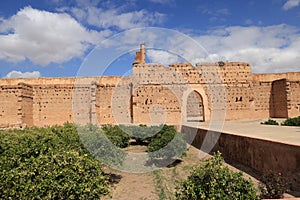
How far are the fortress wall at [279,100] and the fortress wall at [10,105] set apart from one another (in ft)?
65.9

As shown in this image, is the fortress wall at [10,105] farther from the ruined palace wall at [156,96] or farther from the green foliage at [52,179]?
the green foliage at [52,179]

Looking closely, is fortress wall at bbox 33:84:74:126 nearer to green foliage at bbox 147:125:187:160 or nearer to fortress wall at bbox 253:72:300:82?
green foliage at bbox 147:125:187:160

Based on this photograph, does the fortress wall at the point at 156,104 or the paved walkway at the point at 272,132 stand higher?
the fortress wall at the point at 156,104

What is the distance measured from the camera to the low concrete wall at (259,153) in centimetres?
526

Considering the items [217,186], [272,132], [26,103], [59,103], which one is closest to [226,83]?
[272,132]

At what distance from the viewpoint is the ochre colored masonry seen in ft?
66.3

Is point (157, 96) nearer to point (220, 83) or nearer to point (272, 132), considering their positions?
point (220, 83)

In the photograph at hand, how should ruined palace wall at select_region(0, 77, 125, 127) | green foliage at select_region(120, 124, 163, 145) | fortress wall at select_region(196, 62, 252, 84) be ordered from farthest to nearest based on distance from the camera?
fortress wall at select_region(196, 62, 252, 84), ruined palace wall at select_region(0, 77, 125, 127), green foliage at select_region(120, 124, 163, 145)

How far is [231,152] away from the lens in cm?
877

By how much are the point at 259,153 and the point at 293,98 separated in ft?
53.3

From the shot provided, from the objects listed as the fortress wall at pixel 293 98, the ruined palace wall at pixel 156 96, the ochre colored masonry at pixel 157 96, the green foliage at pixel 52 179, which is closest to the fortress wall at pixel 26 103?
the ochre colored masonry at pixel 157 96

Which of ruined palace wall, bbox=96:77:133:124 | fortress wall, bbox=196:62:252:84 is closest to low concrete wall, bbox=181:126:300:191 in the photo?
ruined palace wall, bbox=96:77:133:124

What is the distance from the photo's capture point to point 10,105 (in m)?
18.3

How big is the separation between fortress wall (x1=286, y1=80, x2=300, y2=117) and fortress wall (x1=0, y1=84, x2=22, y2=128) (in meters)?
20.4
